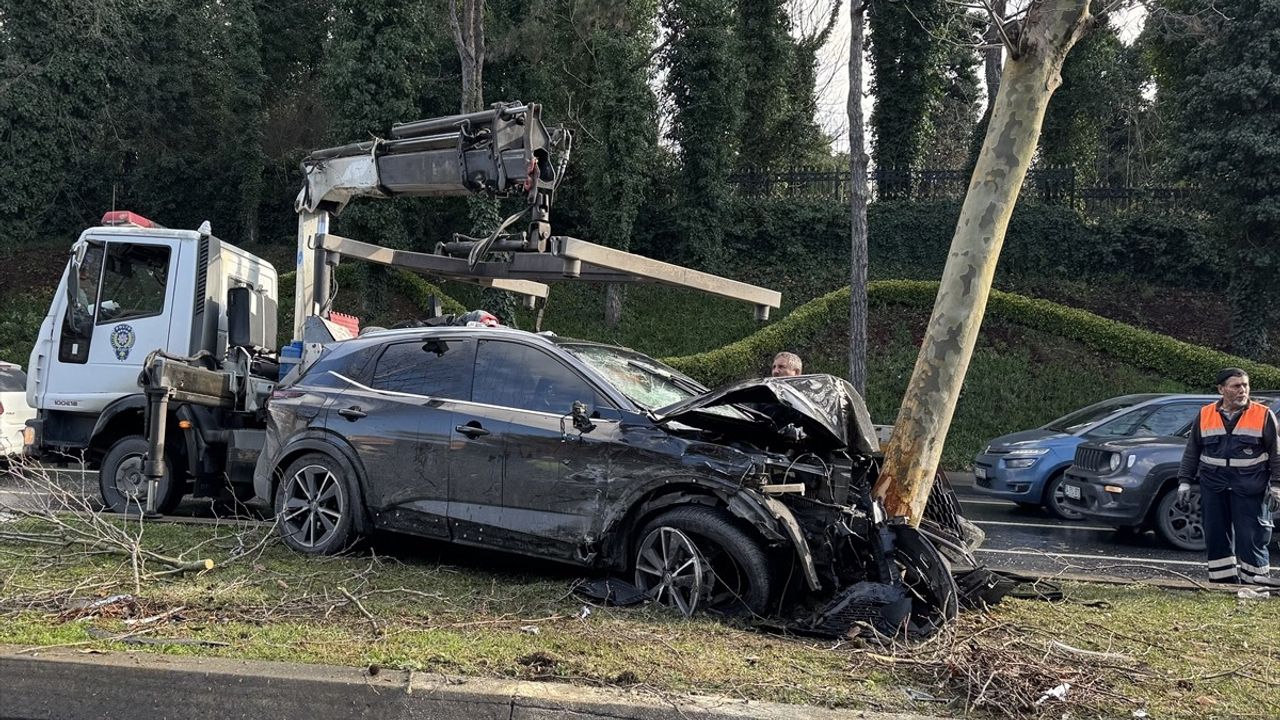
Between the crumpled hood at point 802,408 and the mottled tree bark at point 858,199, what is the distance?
1087cm

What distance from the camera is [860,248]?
56.9ft

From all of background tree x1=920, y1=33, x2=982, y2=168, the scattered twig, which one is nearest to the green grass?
the scattered twig

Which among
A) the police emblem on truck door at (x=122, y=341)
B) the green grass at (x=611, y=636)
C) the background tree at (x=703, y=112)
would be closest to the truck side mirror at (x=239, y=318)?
the police emblem on truck door at (x=122, y=341)

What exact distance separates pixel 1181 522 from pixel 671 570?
665cm

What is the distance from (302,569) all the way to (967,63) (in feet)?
95.2

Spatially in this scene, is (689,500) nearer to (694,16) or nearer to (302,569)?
(302,569)

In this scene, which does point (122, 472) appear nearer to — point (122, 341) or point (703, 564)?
point (122, 341)

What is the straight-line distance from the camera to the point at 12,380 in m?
12.5

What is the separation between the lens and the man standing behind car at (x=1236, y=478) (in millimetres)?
7180

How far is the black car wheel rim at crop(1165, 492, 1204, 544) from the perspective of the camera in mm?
9555

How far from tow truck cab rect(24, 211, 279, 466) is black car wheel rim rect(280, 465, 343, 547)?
2797 millimetres

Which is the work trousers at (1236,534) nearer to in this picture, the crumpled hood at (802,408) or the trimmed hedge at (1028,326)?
the crumpled hood at (802,408)

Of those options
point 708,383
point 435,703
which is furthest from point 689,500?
point 708,383

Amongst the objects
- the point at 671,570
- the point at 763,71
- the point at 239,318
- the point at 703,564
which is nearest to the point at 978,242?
the point at 703,564
